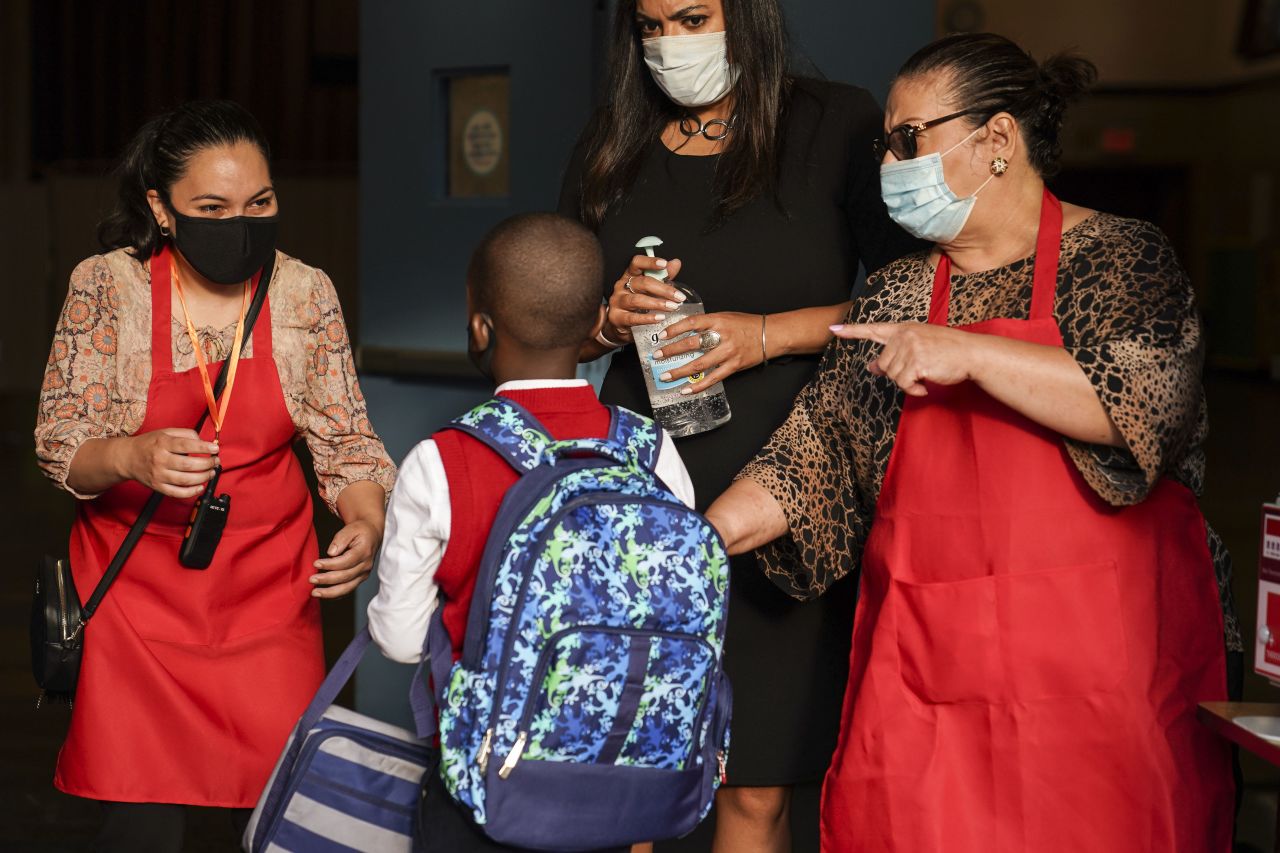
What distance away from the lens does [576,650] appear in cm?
169

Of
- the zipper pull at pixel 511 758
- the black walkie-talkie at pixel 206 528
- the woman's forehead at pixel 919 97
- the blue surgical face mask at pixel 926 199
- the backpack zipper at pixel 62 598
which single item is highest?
the woman's forehead at pixel 919 97

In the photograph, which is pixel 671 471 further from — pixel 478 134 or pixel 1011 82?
pixel 478 134

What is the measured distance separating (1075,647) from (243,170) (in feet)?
4.58

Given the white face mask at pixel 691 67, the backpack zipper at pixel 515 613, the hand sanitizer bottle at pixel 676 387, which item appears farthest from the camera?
the white face mask at pixel 691 67

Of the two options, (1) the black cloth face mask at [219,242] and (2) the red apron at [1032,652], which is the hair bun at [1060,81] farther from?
(1) the black cloth face mask at [219,242]

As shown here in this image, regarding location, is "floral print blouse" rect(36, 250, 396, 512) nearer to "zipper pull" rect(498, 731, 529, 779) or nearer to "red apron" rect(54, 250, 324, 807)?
"red apron" rect(54, 250, 324, 807)

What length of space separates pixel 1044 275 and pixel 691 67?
28.0 inches

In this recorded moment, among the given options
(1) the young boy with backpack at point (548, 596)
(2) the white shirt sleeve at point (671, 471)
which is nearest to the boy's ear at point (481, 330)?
(1) the young boy with backpack at point (548, 596)

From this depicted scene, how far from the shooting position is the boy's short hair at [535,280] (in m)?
1.81

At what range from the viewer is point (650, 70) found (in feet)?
7.88

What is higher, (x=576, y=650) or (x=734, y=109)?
(x=734, y=109)

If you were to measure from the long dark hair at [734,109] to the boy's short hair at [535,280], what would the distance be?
59cm

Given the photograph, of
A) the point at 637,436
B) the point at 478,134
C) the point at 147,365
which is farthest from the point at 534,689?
the point at 478,134

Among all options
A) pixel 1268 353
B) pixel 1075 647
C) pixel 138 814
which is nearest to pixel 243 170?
pixel 138 814
